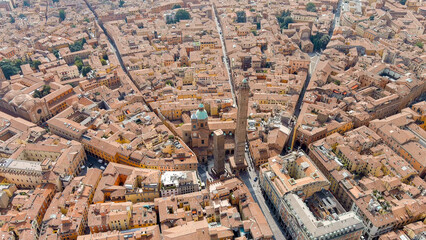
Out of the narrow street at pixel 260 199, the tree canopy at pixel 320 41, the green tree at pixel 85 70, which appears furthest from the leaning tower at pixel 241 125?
the tree canopy at pixel 320 41

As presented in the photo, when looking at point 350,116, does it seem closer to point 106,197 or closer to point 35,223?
point 106,197

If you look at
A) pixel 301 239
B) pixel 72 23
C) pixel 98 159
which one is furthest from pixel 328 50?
pixel 72 23

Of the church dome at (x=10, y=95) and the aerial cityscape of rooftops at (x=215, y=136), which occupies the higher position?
the church dome at (x=10, y=95)

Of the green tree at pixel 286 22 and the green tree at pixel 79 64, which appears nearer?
the green tree at pixel 79 64

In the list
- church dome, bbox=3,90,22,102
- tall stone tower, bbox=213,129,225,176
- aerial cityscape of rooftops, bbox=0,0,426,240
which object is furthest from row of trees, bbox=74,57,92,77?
tall stone tower, bbox=213,129,225,176

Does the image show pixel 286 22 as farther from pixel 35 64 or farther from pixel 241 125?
→ pixel 35 64

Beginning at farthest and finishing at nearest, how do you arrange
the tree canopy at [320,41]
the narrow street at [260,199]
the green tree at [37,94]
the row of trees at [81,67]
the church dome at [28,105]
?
the tree canopy at [320,41]
the row of trees at [81,67]
the green tree at [37,94]
the church dome at [28,105]
the narrow street at [260,199]

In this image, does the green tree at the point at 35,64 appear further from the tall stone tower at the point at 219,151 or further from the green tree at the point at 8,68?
the tall stone tower at the point at 219,151
